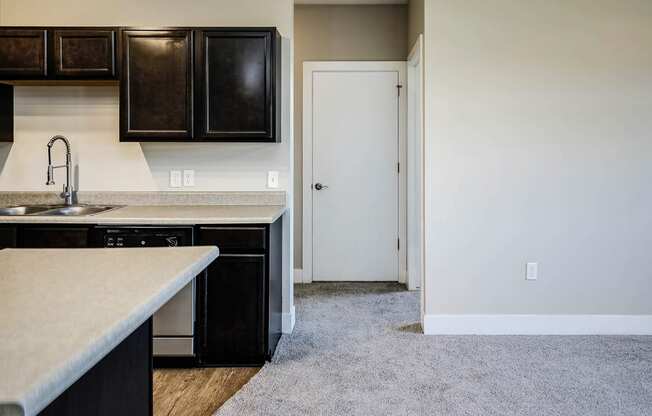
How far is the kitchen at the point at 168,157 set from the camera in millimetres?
2803

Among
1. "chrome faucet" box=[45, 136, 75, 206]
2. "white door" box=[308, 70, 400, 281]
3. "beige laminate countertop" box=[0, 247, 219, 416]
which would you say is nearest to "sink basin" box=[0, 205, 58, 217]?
"chrome faucet" box=[45, 136, 75, 206]

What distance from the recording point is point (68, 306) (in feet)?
3.09

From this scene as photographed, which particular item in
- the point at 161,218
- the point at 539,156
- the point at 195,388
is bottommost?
the point at 195,388

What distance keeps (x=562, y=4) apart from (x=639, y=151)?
3.50 feet

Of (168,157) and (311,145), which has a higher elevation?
(311,145)

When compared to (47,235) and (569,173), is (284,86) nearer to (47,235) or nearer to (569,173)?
(47,235)

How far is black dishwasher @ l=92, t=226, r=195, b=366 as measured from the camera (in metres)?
2.78

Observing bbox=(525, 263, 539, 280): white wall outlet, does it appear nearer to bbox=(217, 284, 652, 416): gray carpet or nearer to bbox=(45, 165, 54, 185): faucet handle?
bbox=(217, 284, 652, 416): gray carpet

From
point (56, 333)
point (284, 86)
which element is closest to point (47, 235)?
point (284, 86)

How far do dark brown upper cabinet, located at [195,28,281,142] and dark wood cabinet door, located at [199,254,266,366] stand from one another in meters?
0.79

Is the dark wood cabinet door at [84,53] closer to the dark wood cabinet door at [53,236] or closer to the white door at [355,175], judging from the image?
the dark wood cabinet door at [53,236]

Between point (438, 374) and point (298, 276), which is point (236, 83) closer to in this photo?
point (438, 374)

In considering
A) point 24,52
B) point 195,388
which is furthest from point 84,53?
point 195,388

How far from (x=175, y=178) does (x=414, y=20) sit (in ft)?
7.36
